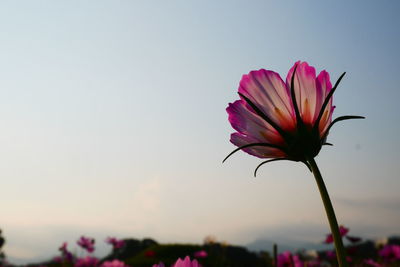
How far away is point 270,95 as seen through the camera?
3.38ft

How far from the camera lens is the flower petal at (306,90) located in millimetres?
993

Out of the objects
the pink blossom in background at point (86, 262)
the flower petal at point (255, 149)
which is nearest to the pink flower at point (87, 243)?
the pink blossom in background at point (86, 262)

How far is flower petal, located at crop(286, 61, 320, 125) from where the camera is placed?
39.1 inches

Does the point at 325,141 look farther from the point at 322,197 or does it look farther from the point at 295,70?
the point at 322,197

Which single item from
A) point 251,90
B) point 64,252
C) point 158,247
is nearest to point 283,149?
point 251,90

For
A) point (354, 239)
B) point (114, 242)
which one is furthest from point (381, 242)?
point (114, 242)

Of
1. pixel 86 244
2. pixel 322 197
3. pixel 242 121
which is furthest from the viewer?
pixel 86 244

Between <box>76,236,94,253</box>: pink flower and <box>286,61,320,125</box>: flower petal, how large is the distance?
22.7 ft

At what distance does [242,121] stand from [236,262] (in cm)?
1147

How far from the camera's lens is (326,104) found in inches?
37.9

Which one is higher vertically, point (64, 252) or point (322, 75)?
point (322, 75)

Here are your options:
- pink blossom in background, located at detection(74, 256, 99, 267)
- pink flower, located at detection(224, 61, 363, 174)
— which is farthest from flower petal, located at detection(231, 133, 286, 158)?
pink blossom in background, located at detection(74, 256, 99, 267)

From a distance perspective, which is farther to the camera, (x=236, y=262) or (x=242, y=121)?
(x=236, y=262)

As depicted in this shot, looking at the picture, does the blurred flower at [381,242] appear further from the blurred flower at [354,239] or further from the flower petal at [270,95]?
the flower petal at [270,95]
